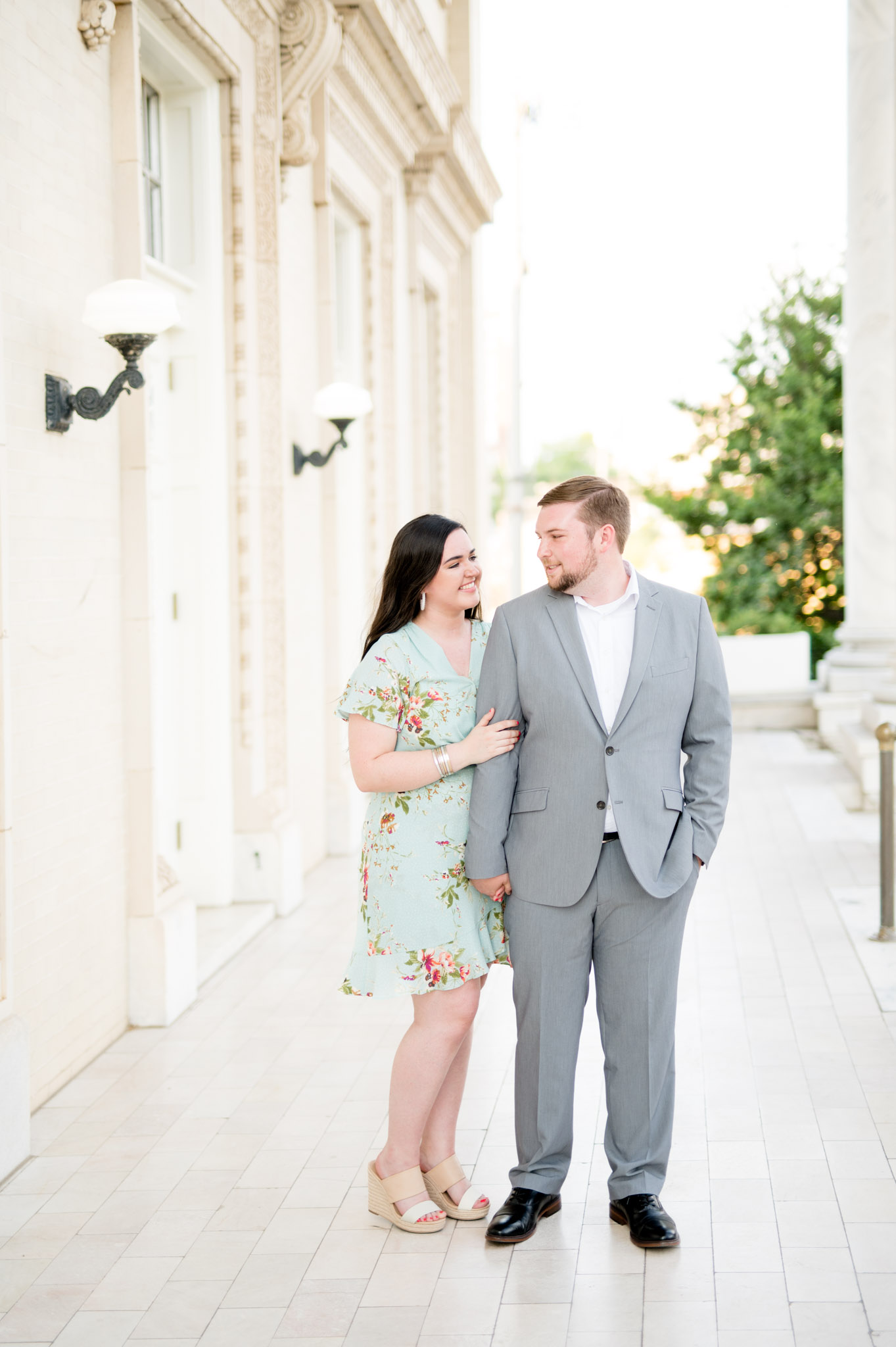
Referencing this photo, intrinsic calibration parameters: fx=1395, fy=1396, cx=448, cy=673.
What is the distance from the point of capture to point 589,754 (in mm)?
3510

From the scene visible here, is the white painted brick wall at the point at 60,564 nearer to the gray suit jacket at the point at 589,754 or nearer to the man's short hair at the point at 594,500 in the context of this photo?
the gray suit jacket at the point at 589,754

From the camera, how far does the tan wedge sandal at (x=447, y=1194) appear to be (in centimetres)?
382

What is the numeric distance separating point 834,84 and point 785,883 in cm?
2738

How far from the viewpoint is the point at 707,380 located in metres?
22.4

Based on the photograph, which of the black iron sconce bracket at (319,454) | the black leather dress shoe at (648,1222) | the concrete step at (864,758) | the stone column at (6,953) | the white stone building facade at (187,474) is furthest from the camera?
the concrete step at (864,758)

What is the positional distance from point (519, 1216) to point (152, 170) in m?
5.44

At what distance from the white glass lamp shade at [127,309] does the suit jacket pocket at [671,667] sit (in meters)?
2.41

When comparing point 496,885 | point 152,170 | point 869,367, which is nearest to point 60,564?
point 496,885

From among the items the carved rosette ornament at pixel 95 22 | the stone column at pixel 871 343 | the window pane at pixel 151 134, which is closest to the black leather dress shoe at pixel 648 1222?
the carved rosette ornament at pixel 95 22

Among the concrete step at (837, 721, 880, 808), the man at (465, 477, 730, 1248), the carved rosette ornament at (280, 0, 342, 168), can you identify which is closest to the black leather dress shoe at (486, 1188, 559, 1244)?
the man at (465, 477, 730, 1248)

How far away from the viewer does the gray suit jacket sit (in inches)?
138

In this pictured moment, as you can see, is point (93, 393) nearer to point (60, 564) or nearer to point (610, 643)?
point (60, 564)

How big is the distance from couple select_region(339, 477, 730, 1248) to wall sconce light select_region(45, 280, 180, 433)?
1.73m

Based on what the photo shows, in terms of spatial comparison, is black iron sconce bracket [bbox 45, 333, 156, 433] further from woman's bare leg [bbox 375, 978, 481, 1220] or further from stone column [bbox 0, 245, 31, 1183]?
woman's bare leg [bbox 375, 978, 481, 1220]
